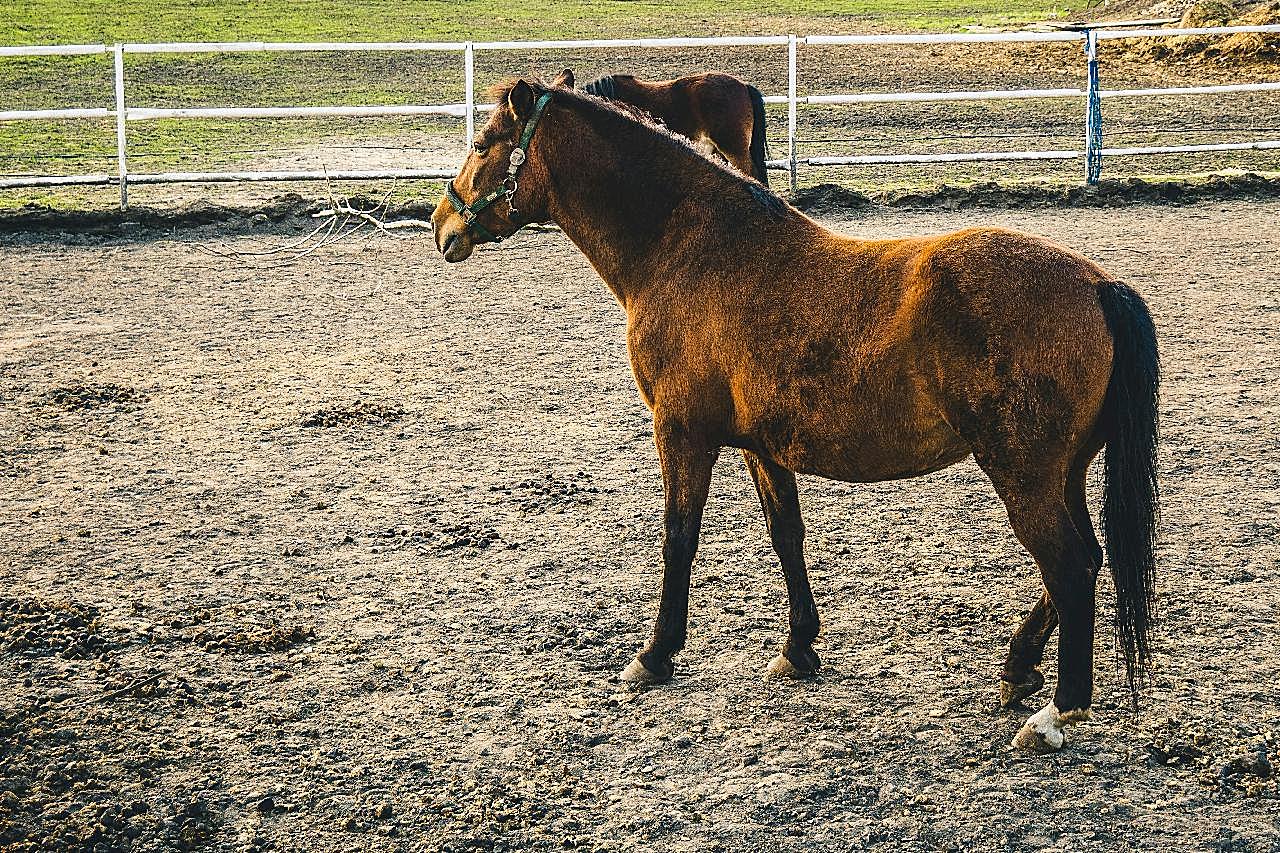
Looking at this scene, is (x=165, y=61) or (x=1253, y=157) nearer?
(x=1253, y=157)

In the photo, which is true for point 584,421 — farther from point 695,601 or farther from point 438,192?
point 438,192

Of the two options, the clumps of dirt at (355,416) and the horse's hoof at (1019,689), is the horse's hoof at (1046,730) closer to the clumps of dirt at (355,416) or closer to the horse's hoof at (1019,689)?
the horse's hoof at (1019,689)

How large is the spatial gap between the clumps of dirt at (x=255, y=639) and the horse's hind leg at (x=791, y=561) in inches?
63.8

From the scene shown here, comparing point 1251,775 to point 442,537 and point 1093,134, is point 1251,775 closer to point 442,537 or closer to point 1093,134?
point 442,537

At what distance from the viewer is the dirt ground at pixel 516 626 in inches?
140

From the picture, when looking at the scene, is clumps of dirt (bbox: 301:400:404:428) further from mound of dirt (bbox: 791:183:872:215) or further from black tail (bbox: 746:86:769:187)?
mound of dirt (bbox: 791:183:872:215)

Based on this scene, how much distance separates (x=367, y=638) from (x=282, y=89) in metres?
15.2

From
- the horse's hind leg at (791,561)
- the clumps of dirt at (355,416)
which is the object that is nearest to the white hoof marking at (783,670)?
the horse's hind leg at (791,561)

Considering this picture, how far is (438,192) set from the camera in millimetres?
12148

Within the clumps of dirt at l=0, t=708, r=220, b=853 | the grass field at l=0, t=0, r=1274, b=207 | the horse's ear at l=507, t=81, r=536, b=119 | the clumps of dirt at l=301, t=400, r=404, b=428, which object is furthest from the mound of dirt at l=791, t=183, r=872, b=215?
the clumps of dirt at l=0, t=708, r=220, b=853

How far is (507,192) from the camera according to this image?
4496 mm

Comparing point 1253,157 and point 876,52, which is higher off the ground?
point 876,52

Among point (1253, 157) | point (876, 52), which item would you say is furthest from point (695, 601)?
point (876, 52)

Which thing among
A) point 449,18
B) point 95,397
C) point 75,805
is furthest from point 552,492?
point 449,18
